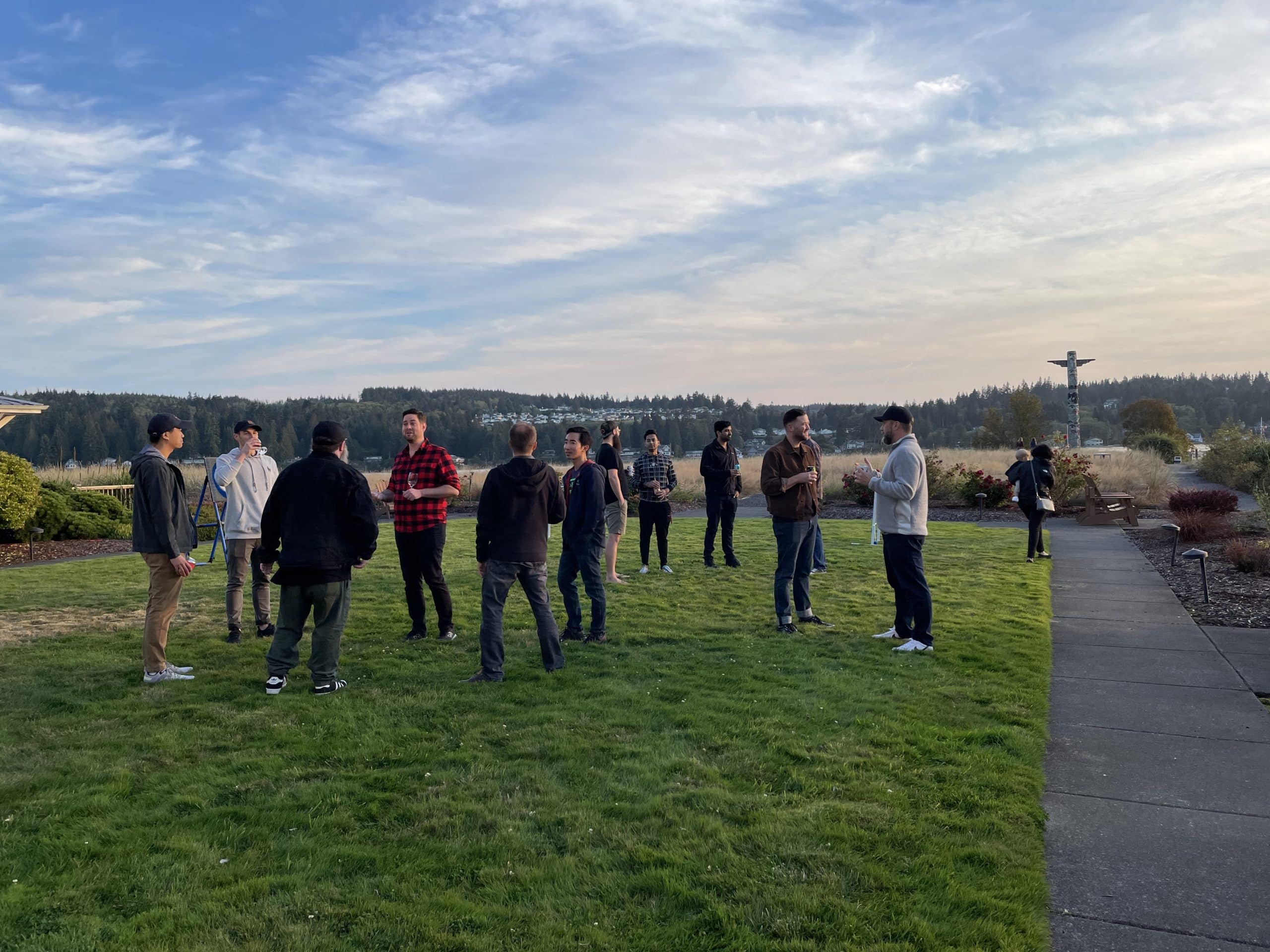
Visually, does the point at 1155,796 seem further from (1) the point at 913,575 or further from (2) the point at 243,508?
(2) the point at 243,508

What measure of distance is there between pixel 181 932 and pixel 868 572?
968 centimetres

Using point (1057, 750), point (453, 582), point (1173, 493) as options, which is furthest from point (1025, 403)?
point (1057, 750)

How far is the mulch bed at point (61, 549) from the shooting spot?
1471 centimetres

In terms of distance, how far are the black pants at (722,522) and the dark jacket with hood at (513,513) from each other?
18.4 feet

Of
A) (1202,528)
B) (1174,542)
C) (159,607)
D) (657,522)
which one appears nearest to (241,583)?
(159,607)

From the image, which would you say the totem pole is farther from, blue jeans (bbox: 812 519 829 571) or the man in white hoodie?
the man in white hoodie

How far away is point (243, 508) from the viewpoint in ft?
24.0

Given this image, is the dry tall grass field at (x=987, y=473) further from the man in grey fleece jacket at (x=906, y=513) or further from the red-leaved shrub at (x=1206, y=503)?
the man in grey fleece jacket at (x=906, y=513)

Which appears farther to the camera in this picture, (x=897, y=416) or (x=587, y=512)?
(x=587, y=512)

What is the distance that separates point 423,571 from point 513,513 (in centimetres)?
156

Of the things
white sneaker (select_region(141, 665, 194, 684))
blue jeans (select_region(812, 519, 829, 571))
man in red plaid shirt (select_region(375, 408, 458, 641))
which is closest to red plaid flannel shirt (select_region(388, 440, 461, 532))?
man in red plaid shirt (select_region(375, 408, 458, 641))

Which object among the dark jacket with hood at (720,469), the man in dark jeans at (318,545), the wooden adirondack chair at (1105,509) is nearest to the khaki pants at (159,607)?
the man in dark jeans at (318,545)

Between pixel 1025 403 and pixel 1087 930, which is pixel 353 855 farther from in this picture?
pixel 1025 403

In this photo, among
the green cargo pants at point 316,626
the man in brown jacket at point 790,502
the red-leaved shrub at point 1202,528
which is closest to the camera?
the green cargo pants at point 316,626
